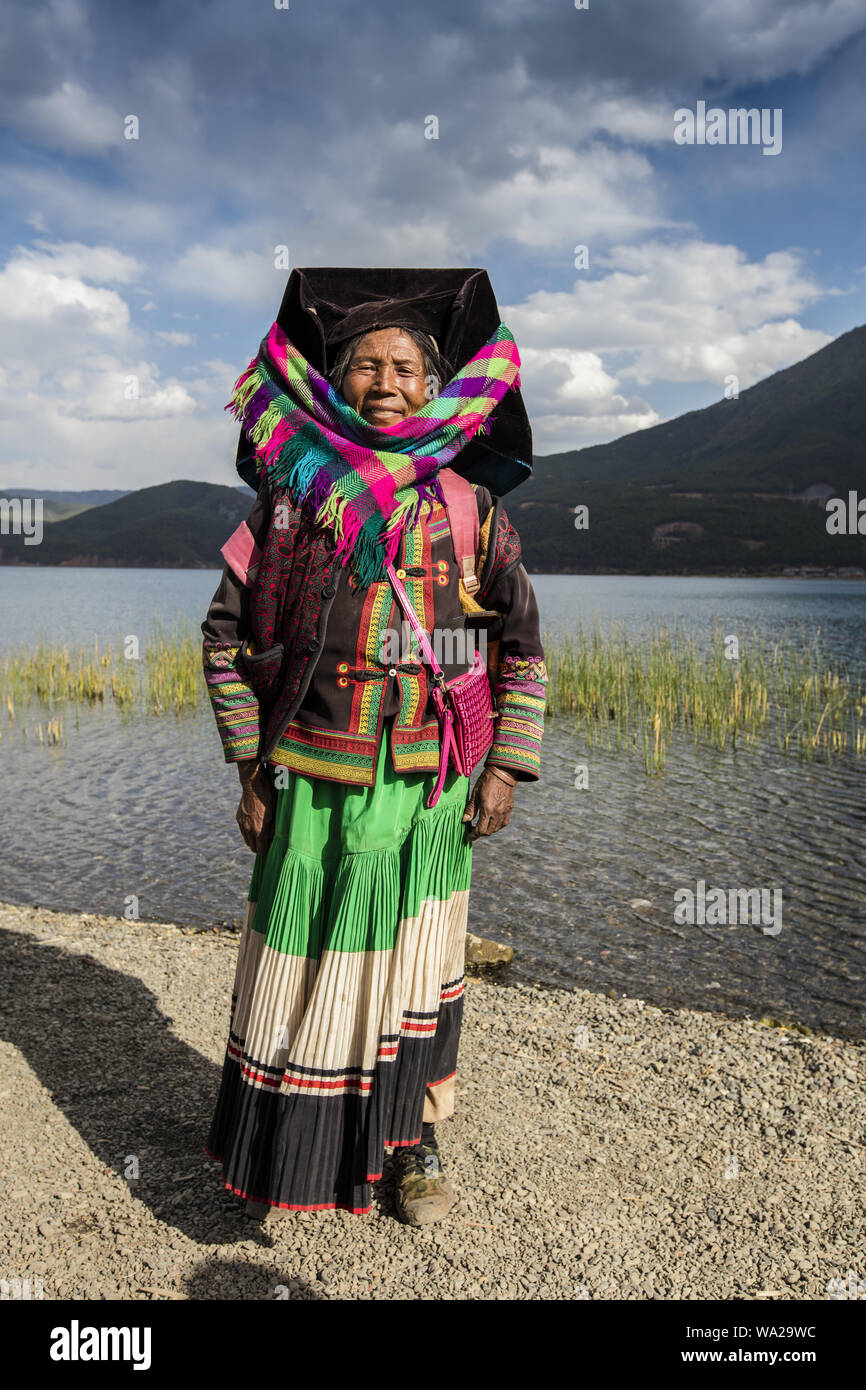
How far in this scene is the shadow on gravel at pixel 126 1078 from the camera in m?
2.71

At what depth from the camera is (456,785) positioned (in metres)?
2.57

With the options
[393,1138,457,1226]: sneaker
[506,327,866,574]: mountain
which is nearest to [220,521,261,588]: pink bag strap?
[393,1138,457,1226]: sneaker

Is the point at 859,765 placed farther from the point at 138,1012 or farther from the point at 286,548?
the point at 286,548

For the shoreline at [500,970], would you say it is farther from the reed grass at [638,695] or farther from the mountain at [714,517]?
the mountain at [714,517]

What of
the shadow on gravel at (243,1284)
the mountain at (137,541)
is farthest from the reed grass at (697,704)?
the mountain at (137,541)

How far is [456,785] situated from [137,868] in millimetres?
5501

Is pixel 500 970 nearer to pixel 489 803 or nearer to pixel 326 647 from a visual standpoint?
pixel 489 803

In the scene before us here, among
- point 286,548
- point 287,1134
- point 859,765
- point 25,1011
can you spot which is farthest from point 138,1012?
point 859,765

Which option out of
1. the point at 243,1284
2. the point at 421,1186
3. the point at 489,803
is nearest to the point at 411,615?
the point at 489,803

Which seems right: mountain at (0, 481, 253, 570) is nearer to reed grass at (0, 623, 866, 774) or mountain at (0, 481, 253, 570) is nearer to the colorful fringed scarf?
reed grass at (0, 623, 866, 774)

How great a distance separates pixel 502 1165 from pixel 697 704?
11.2 m

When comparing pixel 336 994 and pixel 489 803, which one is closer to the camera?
pixel 336 994

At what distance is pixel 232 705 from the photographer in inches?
96.9
